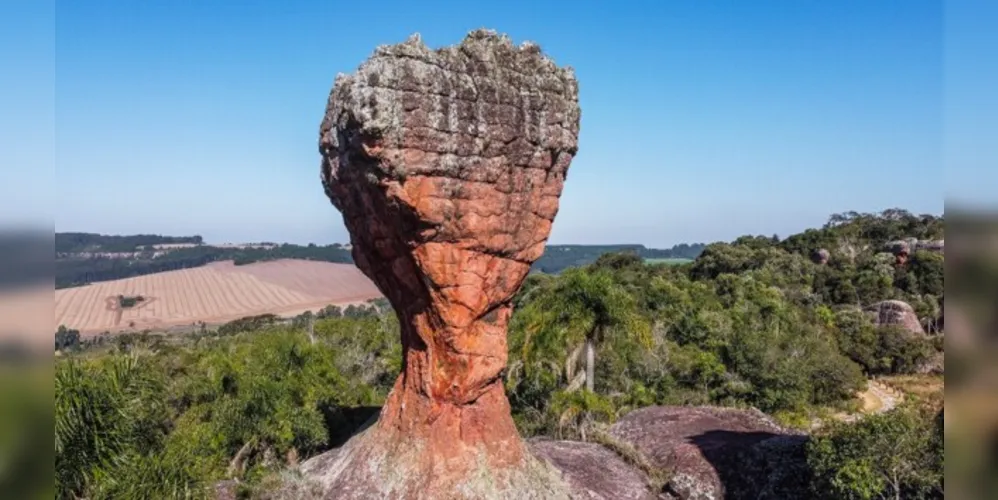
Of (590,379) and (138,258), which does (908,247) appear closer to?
(590,379)

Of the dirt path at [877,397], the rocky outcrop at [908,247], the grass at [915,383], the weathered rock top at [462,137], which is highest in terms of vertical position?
the weathered rock top at [462,137]

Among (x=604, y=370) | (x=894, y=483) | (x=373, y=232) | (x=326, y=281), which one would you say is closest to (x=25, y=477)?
(x=373, y=232)

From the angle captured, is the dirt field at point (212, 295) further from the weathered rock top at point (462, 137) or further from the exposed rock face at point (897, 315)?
the weathered rock top at point (462, 137)

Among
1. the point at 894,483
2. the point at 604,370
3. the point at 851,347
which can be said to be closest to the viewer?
the point at 894,483

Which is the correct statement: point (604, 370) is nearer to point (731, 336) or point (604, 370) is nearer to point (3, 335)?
point (731, 336)

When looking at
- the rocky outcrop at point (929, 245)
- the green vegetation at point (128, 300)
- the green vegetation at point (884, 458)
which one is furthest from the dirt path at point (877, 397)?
the green vegetation at point (128, 300)

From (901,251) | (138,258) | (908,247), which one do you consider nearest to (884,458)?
(901,251)
